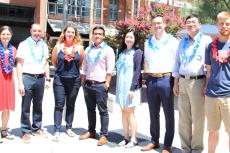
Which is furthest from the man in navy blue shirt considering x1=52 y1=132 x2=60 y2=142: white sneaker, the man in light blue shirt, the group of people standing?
x1=52 y1=132 x2=60 y2=142: white sneaker

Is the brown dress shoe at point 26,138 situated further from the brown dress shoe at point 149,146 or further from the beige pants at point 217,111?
the beige pants at point 217,111

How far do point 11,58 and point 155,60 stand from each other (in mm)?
2439

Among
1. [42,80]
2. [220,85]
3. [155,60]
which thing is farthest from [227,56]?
[42,80]

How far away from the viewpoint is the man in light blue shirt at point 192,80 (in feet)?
19.9

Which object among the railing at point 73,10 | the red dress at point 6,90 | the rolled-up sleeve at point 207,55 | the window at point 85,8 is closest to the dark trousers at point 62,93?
the red dress at point 6,90

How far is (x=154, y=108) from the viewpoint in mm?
6664

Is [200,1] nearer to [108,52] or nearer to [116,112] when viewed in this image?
[116,112]

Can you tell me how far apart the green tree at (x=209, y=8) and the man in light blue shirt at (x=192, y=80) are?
11.9 metres

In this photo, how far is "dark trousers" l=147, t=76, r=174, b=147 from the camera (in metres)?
6.46

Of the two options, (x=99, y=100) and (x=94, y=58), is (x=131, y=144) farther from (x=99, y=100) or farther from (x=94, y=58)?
(x=94, y=58)

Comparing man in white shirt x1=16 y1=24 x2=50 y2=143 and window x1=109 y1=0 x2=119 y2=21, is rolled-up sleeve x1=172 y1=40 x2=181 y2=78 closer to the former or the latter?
man in white shirt x1=16 y1=24 x2=50 y2=143

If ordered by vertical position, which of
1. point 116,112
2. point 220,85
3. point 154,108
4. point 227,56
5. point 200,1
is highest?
point 200,1

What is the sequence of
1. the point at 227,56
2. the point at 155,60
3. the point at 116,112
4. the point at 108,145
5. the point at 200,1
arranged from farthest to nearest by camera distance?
the point at 200,1, the point at 116,112, the point at 108,145, the point at 155,60, the point at 227,56

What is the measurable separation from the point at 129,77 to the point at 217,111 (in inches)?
66.3
